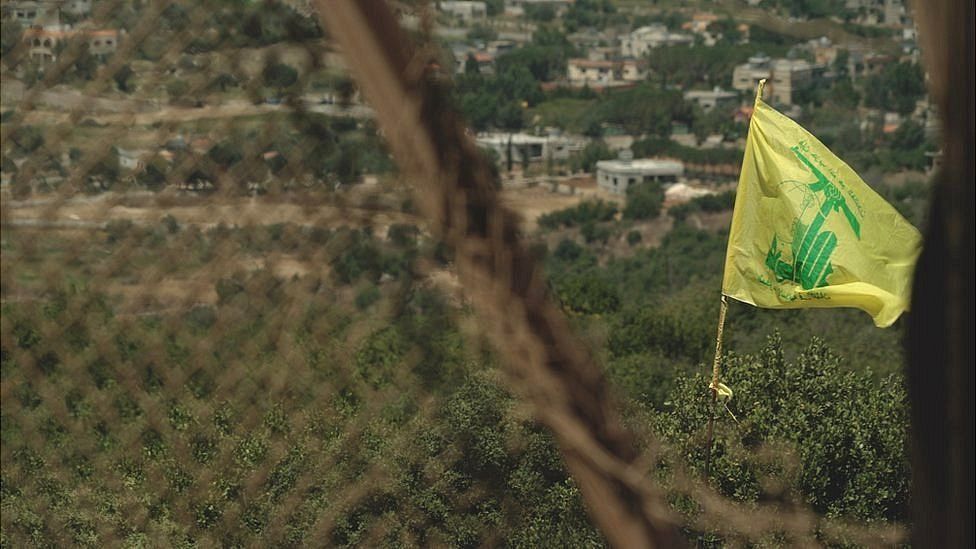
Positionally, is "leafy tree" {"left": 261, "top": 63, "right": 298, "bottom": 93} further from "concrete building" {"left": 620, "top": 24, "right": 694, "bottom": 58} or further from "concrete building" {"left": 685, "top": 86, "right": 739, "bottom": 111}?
"concrete building" {"left": 685, "top": 86, "right": 739, "bottom": 111}

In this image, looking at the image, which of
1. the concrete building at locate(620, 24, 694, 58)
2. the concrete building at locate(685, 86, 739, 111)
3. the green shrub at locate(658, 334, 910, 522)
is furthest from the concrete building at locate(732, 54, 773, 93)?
the green shrub at locate(658, 334, 910, 522)

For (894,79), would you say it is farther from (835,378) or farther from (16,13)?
(16,13)

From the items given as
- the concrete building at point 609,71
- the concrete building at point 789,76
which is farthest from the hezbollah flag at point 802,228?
the concrete building at point 609,71

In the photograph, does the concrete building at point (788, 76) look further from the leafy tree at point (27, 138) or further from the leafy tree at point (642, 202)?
the leafy tree at point (27, 138)

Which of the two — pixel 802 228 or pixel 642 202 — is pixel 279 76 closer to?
pixel 802 228

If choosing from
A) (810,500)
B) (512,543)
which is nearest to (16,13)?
(512,543)

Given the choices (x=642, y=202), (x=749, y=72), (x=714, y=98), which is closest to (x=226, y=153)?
(x=642, y=202)
